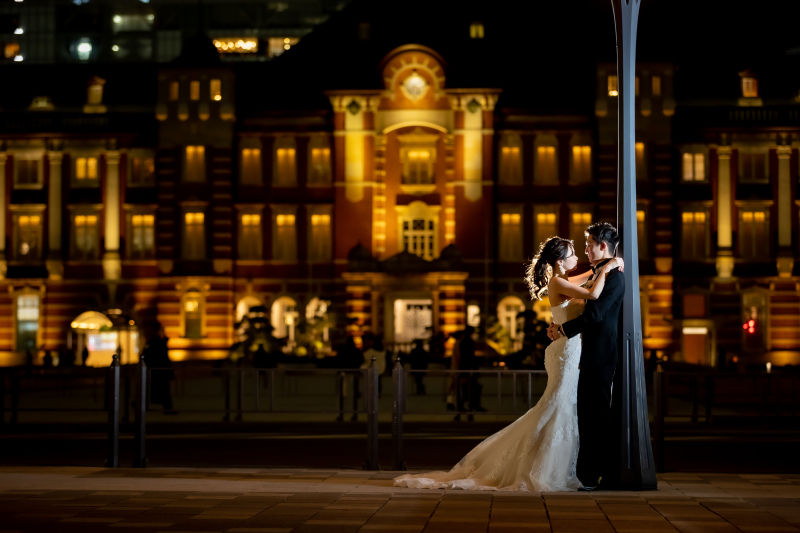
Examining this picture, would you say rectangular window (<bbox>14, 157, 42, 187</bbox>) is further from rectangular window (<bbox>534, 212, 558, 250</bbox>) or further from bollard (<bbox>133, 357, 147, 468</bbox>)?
bollard (<bbox>133, 357, 147, 468</bbox>)

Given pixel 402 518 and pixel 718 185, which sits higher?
pixel 718 185

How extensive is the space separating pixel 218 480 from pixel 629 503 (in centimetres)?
405

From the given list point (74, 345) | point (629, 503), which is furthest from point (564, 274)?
point (74, 345)

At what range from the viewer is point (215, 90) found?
140 ft

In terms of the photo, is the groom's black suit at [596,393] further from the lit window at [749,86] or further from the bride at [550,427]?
the lit window at [749,86]

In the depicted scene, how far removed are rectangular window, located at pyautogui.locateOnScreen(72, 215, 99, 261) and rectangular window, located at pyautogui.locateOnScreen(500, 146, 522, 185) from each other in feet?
58.4

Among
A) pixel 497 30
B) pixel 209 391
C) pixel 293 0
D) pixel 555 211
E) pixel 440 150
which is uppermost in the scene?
pixel 293 0

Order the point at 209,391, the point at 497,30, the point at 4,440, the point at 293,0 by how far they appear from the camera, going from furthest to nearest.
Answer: the point at 293,0 → the point at 497,30 → the point at 209,391 → the point at 4,440

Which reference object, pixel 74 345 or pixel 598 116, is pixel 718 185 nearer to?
pixel 598 116

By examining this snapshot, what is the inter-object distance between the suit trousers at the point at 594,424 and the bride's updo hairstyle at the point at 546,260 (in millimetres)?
900

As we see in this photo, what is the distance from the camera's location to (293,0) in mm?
73562

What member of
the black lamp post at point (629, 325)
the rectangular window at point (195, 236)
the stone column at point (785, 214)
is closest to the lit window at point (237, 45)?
the rectangular window at point (195, 236)

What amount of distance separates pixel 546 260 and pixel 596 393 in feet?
4.19

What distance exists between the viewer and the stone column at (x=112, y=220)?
1715 inches
